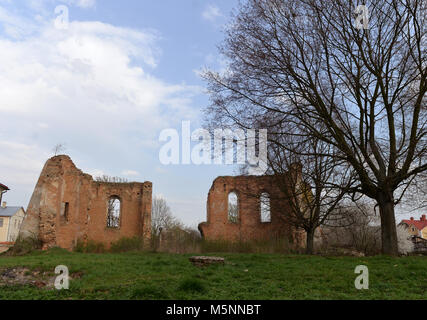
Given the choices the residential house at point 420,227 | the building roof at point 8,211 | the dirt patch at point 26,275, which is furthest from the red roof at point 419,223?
the dirt patch at point 26,275

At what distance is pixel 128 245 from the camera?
25.3 m

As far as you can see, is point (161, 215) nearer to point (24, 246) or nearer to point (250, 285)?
point (24, 246)

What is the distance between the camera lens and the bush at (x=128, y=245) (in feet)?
82.0

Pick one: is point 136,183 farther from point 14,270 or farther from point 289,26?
point 289,26

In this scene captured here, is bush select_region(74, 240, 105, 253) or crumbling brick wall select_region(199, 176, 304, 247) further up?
crumbling brick wall select_region(199, 176, 304, 247)

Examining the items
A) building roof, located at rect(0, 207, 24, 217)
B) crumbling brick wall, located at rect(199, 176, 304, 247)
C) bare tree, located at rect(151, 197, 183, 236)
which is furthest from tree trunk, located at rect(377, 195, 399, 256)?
building roof, located at rect(0, 207, 24, 217)

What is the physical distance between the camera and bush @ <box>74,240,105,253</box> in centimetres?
2444

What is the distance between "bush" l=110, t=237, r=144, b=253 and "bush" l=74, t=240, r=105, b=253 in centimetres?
81

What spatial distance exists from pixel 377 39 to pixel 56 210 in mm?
20556

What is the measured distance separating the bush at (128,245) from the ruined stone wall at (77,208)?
781 mm

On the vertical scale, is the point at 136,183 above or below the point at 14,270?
above

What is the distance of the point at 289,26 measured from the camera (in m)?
11.5

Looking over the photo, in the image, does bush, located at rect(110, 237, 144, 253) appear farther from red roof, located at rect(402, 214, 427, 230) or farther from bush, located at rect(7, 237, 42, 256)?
red roof, located at rect(402, 214, 427, 230)
